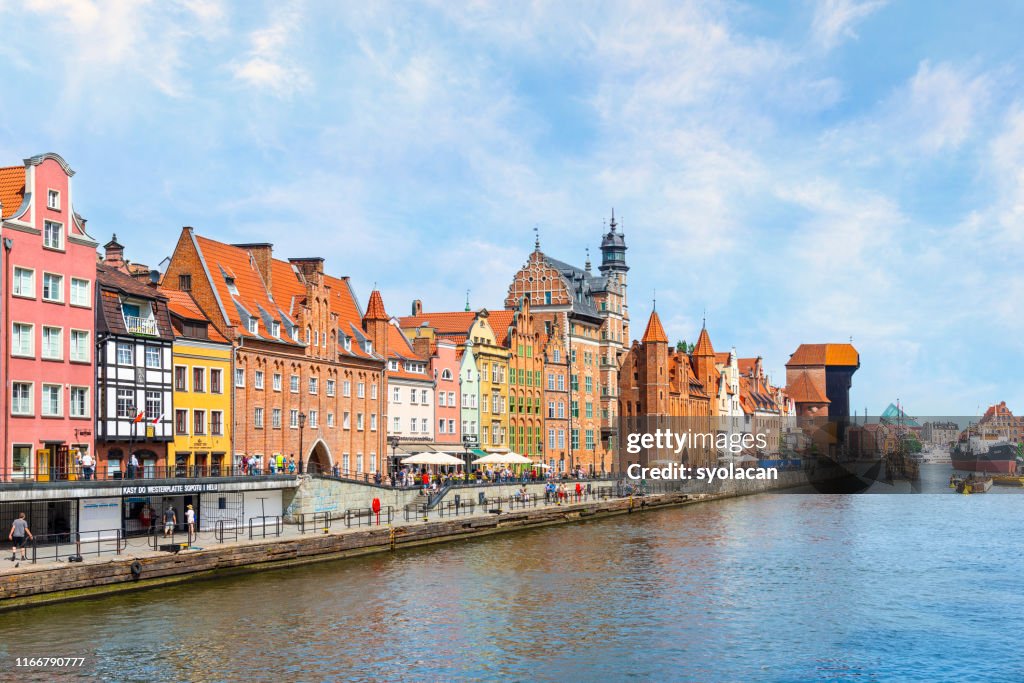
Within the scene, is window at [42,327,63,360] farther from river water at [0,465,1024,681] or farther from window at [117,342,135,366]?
river water at [0,465,1024,681]

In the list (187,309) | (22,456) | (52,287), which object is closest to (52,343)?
(52,287)

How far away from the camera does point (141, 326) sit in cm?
6462

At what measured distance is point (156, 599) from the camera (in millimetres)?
46562

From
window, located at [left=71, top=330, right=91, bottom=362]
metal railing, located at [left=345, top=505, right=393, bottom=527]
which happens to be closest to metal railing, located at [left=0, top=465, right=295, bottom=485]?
metal railing, located at [left=345, top=505, right=393, bottom=527]

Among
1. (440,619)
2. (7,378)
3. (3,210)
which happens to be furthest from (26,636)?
(3,210)

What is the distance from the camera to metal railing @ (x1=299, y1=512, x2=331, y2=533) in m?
63.9

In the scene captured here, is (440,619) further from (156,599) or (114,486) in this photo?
(114,486)

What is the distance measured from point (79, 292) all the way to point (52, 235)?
3.15 m

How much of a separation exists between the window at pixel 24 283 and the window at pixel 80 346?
10.5ft

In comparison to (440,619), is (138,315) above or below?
above

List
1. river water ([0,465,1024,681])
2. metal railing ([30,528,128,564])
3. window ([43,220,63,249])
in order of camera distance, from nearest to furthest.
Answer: river water ([0,465,1024,681]) < metal railing ([30,528,128,564]) < window ([43,220,63,249])

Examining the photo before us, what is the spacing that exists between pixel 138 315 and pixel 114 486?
12.5 m

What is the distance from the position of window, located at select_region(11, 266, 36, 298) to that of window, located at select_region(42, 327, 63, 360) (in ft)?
6.55

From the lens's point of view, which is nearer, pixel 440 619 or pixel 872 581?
pixel 440 619
